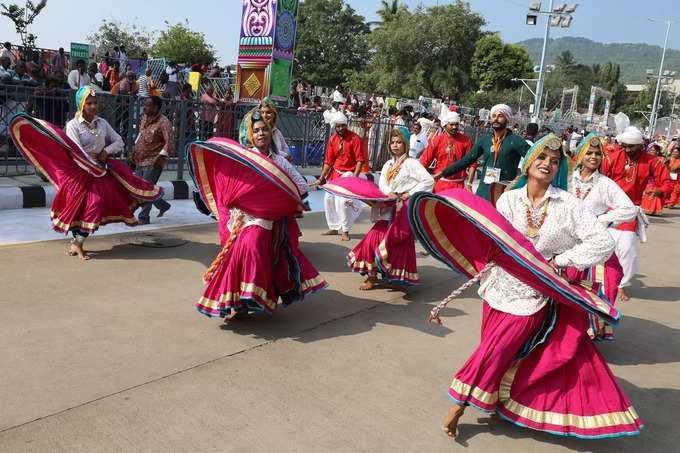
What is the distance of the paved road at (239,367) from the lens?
3.22 meters

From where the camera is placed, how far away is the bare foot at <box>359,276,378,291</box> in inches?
245

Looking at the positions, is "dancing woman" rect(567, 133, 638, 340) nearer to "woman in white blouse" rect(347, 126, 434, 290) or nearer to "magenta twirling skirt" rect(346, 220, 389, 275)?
"woman in white blouse" rect(347, 126, 434, 290)

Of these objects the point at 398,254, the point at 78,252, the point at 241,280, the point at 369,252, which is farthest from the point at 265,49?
the point at 241,280

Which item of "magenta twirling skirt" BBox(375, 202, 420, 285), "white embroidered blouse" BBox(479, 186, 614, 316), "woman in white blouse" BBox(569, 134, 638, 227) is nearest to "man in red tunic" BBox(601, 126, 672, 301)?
"woman in white blouse" BBox(569, 134, 638, 227)

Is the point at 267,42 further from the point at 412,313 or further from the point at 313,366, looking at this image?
the point at 313,366

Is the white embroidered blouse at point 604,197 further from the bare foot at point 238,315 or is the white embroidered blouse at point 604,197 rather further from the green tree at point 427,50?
the green tree at point 427,50

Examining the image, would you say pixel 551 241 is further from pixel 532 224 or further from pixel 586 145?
pixel 586 145

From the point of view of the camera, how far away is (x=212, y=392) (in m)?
3.64

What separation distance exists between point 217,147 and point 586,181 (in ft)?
11.3

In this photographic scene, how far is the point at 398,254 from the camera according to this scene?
20.3 feet

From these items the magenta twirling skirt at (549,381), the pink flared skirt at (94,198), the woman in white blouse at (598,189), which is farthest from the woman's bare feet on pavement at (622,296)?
the pink flared skirt at (94,198)

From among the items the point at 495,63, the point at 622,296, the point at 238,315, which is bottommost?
the point at 622,296

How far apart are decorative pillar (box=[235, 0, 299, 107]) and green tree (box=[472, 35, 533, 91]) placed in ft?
170

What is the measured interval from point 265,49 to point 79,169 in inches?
304
